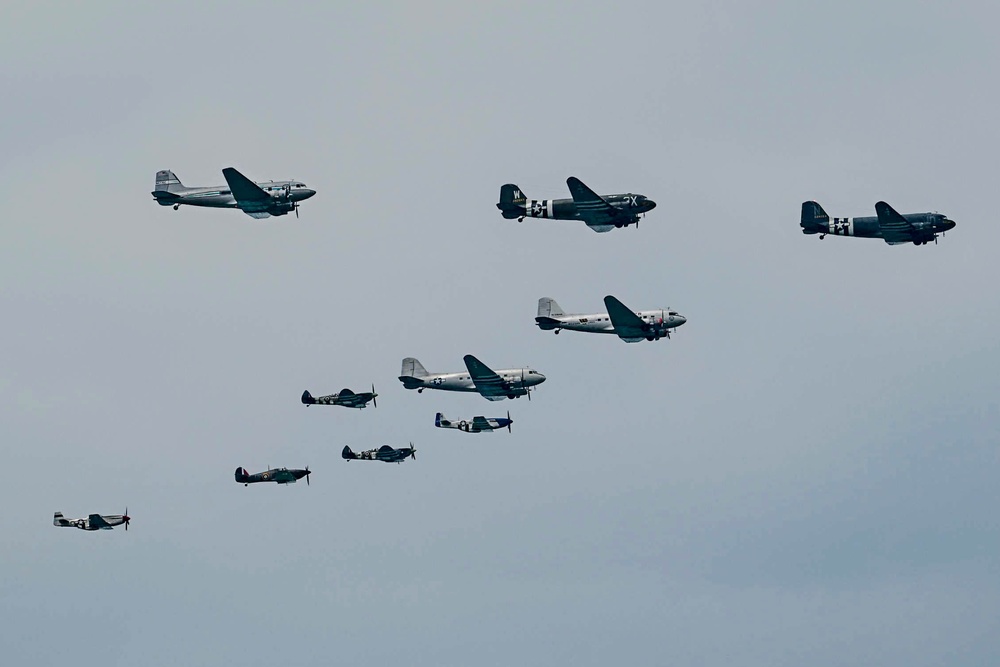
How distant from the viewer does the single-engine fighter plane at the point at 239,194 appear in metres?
179

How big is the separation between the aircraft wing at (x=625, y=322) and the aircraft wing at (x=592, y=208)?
7.68 metres

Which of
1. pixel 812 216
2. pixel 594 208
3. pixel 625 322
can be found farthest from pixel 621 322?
pixel 812 216

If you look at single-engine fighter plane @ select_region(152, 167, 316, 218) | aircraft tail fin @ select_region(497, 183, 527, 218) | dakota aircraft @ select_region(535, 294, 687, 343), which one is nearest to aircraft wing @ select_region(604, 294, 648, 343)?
dakota aircraft @ select_region(535, 294, 687, 343)

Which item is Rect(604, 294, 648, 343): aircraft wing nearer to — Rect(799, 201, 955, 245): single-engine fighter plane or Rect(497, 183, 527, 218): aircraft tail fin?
Rect(497, 183, 527, 218): aircraft tail fin

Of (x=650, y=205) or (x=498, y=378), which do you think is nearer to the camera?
(x=650, y=205)

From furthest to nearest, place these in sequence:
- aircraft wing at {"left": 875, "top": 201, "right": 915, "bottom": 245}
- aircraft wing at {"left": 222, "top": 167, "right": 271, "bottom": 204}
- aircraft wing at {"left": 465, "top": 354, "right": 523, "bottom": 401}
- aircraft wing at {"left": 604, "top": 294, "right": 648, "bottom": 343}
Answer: aircraft wing at {"left": 465, "top": 354, "right": 523, "bottom": 401}
aircraft wing at {"left": 875, "top": 201, "right": 915, "bottom": 245}
aircraft wing at {"left": 604, "top": 294, "right": 648, "bottom": 343}
aircraft wing at {"left": 222, "top": 167, "right": 271, "bottom": 204}

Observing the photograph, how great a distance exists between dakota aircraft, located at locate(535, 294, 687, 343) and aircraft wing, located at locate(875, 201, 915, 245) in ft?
77.8

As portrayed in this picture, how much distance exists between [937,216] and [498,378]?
50.7 metres

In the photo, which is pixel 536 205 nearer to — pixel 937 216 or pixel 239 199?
pixel 239 199

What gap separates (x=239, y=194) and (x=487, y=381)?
116ft

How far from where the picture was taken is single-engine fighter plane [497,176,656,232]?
17975cm

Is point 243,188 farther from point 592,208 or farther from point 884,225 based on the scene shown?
point 884,225

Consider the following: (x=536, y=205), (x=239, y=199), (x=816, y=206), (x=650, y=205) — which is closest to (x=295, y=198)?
(x=239, y=199)

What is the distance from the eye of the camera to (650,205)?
18062 cm
